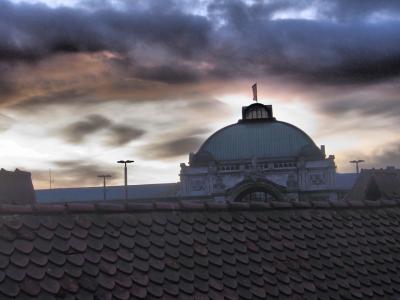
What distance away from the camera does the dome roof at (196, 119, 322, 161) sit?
253ft

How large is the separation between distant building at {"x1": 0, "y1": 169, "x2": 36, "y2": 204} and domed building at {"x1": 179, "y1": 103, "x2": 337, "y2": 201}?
55.5 m

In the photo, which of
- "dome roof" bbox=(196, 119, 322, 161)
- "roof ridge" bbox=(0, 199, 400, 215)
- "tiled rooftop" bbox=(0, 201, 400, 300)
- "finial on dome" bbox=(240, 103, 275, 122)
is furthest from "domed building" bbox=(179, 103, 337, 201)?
"tiled rooftop" bbox=(0, 201, 400, 300)

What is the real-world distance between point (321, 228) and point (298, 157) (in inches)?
2630

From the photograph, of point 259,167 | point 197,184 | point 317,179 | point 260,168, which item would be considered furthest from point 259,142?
point 197,184

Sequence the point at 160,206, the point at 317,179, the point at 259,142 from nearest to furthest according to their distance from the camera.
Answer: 1. the point at 160,206
2. the point at 317,179
3. the point at 259,142

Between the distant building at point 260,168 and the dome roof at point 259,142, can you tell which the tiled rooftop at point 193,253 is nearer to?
the distant building at point 260,168

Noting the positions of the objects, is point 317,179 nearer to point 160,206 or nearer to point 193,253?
point 160,206

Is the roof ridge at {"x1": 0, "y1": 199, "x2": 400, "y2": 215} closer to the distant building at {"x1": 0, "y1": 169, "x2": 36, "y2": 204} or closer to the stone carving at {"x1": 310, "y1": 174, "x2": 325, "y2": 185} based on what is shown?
the distant building at {"x1": 0, "y1": 169, "x2": 36, "y2": 204}

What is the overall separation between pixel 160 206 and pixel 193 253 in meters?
0.87

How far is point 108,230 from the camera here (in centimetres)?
766

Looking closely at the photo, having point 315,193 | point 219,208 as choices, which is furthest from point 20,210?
point 315,193

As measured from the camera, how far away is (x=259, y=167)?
72562 mm

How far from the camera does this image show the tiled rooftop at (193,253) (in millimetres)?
6828

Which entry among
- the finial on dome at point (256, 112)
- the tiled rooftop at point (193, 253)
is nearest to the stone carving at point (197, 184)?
the finial on dome at point (256, 112)
